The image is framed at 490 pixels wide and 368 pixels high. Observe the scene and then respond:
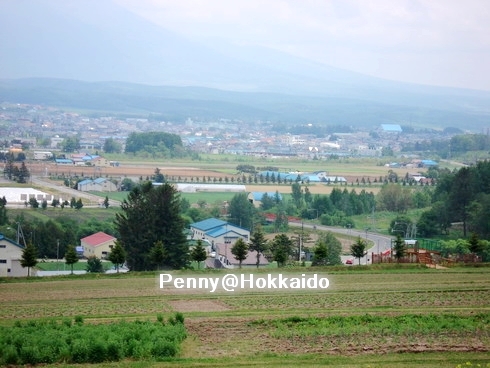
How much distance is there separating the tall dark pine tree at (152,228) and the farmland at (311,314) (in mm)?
3086

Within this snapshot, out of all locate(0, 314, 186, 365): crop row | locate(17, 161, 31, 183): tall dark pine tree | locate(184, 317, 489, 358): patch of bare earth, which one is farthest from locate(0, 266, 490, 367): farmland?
locate(17, 161, 31, 183): tall dark pine tree

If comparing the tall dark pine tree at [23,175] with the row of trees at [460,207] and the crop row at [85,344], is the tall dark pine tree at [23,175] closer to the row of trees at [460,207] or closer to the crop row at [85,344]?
the row of trees at [460,207]

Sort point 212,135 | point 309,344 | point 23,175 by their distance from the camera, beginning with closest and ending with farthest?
point 309,344, point 23,175, point 212,135

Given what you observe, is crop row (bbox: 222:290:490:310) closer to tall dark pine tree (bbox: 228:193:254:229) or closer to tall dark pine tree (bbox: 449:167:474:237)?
tall dark pine tree (bbox: 449:167:474:237)

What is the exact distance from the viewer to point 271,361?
7988mm

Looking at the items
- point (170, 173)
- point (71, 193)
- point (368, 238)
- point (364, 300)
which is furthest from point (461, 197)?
point (170, 173)

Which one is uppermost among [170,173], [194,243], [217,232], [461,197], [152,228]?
[461,197]

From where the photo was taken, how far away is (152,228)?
18172 mm

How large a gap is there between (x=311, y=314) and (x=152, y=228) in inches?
335

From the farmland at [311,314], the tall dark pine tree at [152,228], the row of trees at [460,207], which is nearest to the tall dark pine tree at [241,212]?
the row of trees at [460,207]

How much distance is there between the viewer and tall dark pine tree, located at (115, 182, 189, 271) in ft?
58.6

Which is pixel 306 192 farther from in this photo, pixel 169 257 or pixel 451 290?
pixel 451 290

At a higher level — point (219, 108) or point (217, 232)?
point (219, 108)

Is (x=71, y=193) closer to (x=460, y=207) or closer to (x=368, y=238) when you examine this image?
(x=368, y=238)
